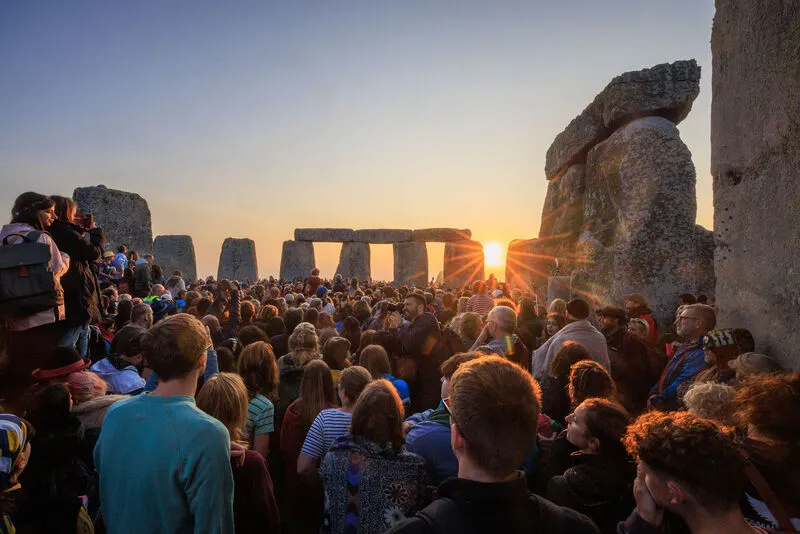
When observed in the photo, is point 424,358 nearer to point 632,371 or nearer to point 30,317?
point 632,371

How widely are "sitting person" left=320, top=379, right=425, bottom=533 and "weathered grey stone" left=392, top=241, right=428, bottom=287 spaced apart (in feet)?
82.5

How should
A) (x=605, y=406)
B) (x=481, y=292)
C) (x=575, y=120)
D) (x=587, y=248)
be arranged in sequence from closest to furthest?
(x=605, y=406)
(x=481, y=292)
(x=587, y=248)
(x=575, y=120)

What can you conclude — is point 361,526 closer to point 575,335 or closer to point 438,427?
point 438,427

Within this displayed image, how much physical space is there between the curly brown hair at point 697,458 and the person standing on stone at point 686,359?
218cm

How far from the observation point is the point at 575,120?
466 inches

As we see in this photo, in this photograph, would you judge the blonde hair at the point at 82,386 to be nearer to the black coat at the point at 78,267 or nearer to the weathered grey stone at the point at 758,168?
the black coat at the point at 78,267

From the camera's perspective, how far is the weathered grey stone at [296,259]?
91.7 ft

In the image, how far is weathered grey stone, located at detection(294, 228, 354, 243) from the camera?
92.4 feet

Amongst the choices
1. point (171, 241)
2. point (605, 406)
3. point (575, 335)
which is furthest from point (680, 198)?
point (171, 241)

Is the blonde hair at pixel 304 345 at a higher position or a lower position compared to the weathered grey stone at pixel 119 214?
lower

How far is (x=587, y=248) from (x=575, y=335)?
597cm

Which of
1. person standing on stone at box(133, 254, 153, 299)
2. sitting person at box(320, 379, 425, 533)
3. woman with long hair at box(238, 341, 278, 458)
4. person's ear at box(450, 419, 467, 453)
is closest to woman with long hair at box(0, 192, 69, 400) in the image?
woman with long hair at box(238, 341, 278, 458)

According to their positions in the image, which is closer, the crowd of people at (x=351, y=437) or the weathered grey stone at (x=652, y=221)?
the crowd of people at (x=351, y=437)

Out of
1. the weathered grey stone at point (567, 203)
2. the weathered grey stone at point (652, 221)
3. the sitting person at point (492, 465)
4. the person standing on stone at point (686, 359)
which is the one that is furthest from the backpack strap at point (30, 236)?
Result: the weathered grey stone at point (567, 203)
